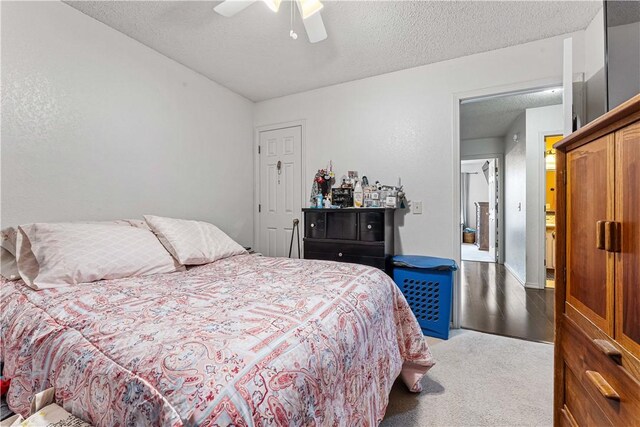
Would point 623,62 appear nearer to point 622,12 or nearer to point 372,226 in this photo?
point 622,12

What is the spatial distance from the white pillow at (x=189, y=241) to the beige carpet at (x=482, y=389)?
1525 mm

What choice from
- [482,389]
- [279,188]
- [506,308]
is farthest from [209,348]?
[506,308]

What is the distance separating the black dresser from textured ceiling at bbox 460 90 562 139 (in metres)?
1.89

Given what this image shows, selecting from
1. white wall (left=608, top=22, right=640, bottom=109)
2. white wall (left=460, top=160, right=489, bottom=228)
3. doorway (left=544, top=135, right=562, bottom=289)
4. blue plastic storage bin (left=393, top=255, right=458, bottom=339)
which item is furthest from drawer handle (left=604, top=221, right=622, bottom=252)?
white wall (left=460, top=160, right=489, bottom=228)

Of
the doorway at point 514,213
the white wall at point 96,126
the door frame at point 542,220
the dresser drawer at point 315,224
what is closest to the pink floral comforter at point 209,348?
the white wall at point 96,126

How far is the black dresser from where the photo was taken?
264 centimetres

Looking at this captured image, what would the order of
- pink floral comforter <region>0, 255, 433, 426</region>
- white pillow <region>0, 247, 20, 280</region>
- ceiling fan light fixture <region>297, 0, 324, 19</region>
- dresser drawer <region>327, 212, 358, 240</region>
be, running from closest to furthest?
pink floral comforter <region>0, 255, 433, 426</region>, white pillow <region>0, 247, 20, 280</region>, ceiling fan light fixture <region>297, 0, 324, 19</region>, dresser drawer <region>327, 212, 358, 240</region>

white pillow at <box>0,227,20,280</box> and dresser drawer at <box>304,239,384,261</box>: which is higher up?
white pillow at <box>0,227,20,280</box>

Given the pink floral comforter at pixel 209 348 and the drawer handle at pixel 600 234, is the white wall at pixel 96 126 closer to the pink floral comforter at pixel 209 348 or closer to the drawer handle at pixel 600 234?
the pink floral comforter at pixel 209 348

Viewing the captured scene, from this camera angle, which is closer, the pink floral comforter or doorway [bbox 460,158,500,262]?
the pink floral comforter

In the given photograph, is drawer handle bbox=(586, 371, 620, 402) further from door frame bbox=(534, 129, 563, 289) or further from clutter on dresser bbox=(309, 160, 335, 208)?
door frame bbox=(534, 129, 563, 289)

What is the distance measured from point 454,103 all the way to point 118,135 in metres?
3.01

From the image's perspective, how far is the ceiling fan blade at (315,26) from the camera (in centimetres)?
185

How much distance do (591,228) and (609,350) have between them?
0.36 metres
